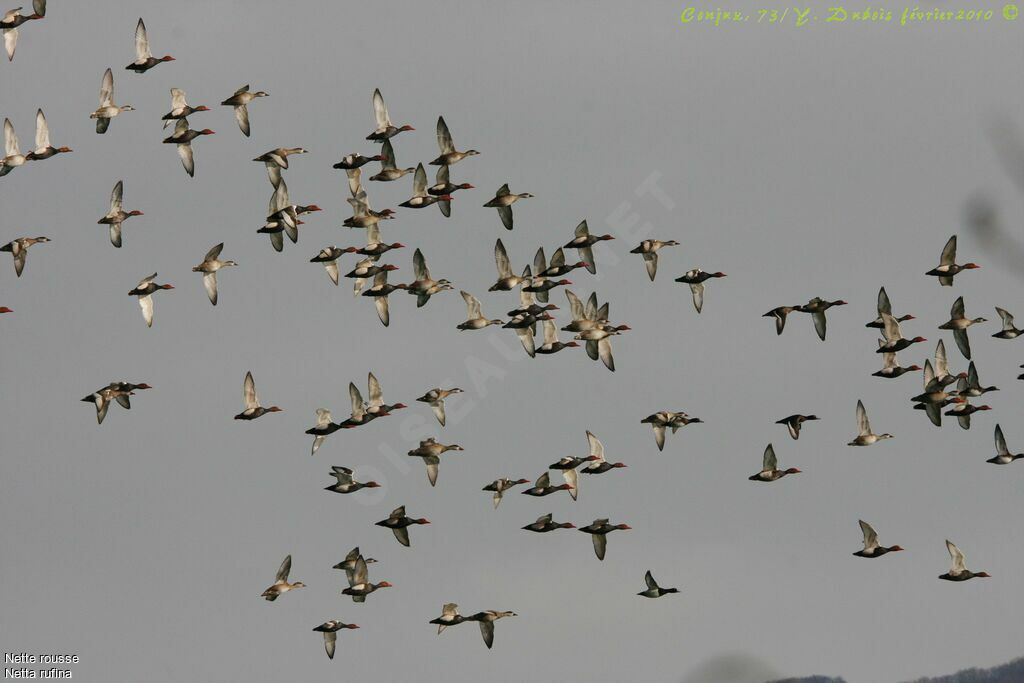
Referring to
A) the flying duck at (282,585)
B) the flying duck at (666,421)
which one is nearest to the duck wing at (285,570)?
the flying duck at (282,585)

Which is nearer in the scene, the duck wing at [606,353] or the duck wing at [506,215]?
the duck wing at [506,215]

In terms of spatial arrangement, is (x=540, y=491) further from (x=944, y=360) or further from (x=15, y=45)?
(x=15, y=45)

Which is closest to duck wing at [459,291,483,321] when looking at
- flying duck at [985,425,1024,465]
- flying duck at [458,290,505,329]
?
flying duck at [458,290,505,329]

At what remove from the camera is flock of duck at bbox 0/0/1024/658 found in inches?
3066

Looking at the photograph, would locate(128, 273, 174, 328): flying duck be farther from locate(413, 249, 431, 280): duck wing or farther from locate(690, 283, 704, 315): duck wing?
locate(690, 283, 704, 315): duck wing

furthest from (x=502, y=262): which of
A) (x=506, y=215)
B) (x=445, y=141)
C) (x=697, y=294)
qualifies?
(x=697, y=294)

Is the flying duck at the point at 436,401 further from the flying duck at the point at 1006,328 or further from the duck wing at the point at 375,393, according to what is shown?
the flying duck at the point at 1006,328

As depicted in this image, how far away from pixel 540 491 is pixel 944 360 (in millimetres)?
15784

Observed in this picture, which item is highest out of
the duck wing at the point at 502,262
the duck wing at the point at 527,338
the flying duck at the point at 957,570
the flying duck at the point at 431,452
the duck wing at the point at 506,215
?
the duck wing at the point at 506,215

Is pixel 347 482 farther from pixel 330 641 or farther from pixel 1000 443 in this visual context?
pixel 1000 443

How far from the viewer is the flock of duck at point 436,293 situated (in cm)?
7788

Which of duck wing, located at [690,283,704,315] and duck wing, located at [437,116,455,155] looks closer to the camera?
duck wing, located at [437,116,455,155]

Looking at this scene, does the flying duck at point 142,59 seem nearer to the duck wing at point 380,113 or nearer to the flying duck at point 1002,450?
the duck wing at point 380,113

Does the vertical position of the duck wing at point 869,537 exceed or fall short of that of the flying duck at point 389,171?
it falls short
